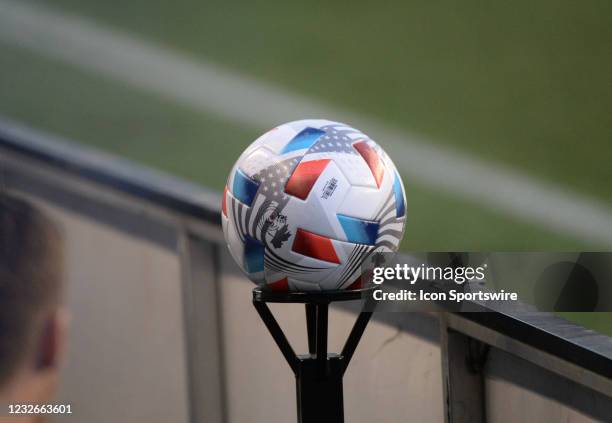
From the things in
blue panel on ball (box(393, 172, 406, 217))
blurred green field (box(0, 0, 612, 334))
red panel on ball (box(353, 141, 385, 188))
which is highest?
blurred green field (box(0, 0, 612, 334))

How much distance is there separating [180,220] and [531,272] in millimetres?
1145

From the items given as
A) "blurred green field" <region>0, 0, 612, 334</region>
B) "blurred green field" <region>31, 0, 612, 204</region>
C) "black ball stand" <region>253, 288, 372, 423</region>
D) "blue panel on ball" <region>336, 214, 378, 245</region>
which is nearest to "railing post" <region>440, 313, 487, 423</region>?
"black ball stand" <region>253, 288, 372, 423</region>

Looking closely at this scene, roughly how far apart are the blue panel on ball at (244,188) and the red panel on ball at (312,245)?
0.33 ft

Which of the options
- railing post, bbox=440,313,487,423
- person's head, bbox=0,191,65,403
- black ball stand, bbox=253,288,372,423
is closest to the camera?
person's head, bbox=0,191,65,403

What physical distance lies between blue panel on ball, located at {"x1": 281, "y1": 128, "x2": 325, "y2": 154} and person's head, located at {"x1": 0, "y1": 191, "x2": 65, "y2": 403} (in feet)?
1.67

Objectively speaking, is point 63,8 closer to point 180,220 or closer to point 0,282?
point 0,282

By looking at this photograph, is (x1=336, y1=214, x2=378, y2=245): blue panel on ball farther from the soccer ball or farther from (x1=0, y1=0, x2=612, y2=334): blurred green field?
(x1=0, y1=0, x2=612, y2=334): blurred green field

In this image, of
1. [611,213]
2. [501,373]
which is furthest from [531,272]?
[611,213]

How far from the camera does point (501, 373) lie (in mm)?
1748

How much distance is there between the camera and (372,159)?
1.40 m

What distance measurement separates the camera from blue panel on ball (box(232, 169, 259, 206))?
1.37 m

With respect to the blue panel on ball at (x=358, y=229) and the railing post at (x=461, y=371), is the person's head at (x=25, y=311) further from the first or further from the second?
the railing post at (x=461, y=371)

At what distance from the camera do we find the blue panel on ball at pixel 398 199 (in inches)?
55.6

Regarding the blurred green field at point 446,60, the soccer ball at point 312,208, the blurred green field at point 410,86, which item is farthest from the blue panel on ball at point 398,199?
the blurred green field at point 446,60
